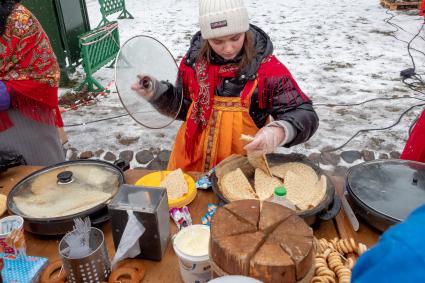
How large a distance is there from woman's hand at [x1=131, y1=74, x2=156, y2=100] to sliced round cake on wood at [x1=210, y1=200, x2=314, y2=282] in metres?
1.00

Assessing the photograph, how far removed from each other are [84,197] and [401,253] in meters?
1.38

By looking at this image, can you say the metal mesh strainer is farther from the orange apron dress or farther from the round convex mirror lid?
the orange apron dress

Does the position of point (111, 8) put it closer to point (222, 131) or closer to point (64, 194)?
point (222, 131)

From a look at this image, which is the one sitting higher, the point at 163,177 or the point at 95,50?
the point at 163,177

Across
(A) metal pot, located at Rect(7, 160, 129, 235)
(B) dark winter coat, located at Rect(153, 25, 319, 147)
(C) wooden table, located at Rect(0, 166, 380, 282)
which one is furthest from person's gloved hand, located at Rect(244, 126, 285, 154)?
(A) metal pot, located at Rect(7, 160, 129, 235)

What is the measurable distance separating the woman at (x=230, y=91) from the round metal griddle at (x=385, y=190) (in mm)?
422

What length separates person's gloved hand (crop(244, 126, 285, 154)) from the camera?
1.71 meters

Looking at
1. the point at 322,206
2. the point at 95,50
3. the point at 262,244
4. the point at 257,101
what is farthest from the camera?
the point at 95,50

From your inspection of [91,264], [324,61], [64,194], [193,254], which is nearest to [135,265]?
[91,264]

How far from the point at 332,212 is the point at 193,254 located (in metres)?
0.64

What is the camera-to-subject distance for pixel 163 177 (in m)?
1.89

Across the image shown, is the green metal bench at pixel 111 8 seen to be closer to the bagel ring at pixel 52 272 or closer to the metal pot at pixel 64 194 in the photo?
the metal pot at pixel 64 194

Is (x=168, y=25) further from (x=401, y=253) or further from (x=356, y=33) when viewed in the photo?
(x=401, y=253)

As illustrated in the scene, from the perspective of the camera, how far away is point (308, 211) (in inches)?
55.4
